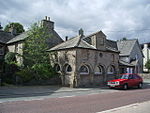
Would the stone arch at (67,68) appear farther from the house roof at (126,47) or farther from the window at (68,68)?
the house roof at (126,47)

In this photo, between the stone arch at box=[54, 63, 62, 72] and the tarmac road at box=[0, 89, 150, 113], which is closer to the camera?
the tarmac road at box=[0, 89, 150, 113]

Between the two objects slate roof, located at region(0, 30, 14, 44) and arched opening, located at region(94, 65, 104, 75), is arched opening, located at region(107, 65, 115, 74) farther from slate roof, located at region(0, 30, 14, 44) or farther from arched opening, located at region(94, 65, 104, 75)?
slate roof, located at region(0, 30, 14, 44)

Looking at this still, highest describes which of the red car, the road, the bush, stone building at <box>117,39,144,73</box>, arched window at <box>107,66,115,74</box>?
stone building at <box>117,39,144,73</box>

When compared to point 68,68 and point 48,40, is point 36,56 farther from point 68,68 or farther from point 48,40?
point 48,40

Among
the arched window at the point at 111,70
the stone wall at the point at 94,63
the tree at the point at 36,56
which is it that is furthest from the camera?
the arched window at the point at 111,70

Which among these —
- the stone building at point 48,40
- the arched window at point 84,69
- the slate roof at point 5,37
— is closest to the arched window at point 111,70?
the arched window at point 84,69

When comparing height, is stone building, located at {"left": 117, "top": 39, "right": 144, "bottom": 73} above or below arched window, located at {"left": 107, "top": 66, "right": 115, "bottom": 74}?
above

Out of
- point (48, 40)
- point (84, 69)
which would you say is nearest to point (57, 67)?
point (84, 69)

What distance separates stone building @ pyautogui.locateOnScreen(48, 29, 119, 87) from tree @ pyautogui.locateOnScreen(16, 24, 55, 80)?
183 cm

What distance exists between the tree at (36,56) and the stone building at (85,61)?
6.01 ft

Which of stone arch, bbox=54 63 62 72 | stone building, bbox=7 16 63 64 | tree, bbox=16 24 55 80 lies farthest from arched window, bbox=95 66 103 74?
stone building, bbox=7 16 63 64

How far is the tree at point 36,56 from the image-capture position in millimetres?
20844

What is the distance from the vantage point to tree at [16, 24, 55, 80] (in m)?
20.8

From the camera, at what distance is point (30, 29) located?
21.9 meters
